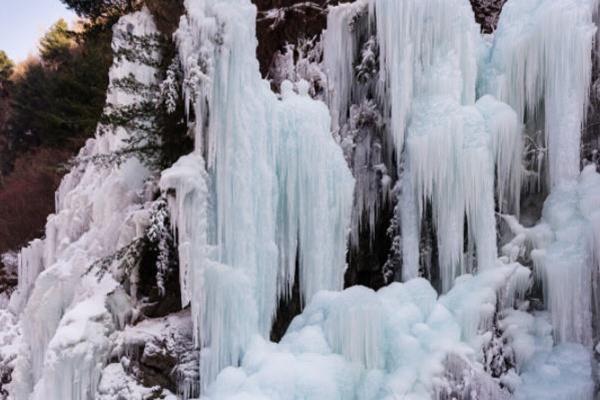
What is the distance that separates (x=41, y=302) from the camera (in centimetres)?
679

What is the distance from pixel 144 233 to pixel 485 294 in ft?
12.4

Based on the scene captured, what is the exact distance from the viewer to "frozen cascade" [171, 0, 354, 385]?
218 inches

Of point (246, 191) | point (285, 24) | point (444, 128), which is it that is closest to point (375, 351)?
point (246, 191)

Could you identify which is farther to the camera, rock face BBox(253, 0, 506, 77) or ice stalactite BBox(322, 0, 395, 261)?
rock face BBox(253, 0, 506, 77)

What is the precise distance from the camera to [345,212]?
6312 mm

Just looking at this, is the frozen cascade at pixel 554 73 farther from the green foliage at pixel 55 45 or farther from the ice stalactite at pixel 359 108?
the green foliage at pixel 55 45

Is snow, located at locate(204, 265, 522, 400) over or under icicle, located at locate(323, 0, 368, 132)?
under

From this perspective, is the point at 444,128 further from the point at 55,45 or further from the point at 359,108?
the point at 55,45

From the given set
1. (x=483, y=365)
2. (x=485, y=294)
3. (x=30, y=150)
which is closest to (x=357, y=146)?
(x=485, y=294)

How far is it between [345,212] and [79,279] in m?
3.38

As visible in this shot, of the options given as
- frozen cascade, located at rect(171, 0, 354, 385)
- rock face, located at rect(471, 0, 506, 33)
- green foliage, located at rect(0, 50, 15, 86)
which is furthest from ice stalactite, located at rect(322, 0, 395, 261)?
green foliage, located at rect(0, 50, 15, 86)

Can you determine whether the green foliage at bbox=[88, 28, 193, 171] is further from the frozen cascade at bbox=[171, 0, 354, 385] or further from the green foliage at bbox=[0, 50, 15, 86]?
the green foliage at bbox=[0, 50, 15, 86]

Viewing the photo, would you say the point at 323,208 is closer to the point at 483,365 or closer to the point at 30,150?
the point at 483,365

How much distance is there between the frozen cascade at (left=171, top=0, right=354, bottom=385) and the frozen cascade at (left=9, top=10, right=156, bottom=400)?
1.19 m
